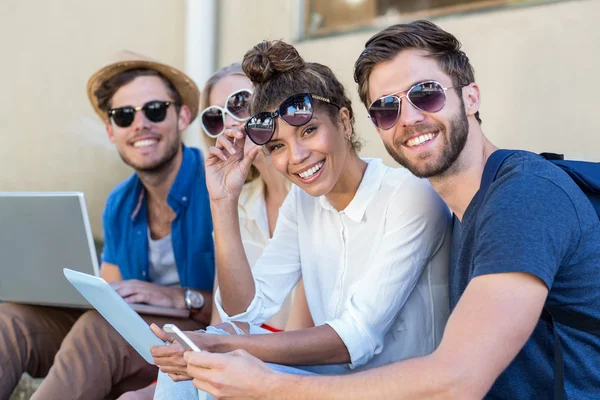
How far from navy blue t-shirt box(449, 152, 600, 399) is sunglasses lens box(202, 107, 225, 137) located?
164 cm

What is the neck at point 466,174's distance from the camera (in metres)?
1.95

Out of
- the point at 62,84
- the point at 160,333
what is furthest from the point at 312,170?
the point at 62,84

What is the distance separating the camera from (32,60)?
170 inches

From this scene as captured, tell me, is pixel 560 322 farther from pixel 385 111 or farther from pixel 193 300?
pixel 193 300

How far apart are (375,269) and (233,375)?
2.28ft

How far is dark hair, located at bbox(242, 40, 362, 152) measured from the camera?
92.1 inches

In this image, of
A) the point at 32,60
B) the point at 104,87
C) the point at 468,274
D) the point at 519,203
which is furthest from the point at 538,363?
the point at 32,60

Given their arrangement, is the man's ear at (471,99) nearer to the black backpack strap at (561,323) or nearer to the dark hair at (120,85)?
the black backpack strap at (561,323)

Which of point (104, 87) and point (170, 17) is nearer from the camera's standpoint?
point (104, 87)

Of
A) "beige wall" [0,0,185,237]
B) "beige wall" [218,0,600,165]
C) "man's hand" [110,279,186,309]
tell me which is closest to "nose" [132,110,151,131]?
"man's hand" [110,279,186,309]

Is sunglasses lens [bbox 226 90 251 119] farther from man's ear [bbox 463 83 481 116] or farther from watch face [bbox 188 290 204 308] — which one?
man's ear [bbox 463 83 481 116]

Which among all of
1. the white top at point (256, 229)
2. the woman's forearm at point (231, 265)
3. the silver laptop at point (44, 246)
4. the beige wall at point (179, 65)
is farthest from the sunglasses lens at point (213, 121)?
the beige wall at point (179, 65)

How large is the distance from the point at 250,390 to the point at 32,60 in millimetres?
3460

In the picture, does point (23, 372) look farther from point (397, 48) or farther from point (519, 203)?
point (519, 203)
